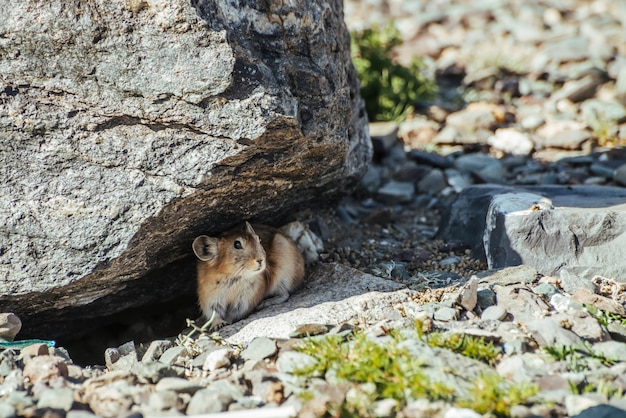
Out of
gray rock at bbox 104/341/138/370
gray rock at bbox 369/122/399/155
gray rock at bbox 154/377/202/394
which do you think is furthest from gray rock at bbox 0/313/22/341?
gray rock at bbox 369/122/399/155

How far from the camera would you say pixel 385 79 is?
11.1 metres

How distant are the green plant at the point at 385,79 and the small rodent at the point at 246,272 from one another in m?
4.63

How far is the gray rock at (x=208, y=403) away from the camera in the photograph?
15.3 feet

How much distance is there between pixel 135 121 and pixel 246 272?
191 cm

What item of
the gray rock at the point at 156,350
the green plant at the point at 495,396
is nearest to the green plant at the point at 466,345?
the green plant at the point at 495,396

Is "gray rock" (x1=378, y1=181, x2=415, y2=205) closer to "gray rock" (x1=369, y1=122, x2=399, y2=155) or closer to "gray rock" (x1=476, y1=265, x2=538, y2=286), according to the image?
"gray rock" (x1=369, y1=122, x2=399, y2=155)

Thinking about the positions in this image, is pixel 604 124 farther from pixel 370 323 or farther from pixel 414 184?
pixel 370 323

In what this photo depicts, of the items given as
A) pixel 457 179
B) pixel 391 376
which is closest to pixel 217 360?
pixel 391 376

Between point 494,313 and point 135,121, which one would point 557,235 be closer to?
point 494,313

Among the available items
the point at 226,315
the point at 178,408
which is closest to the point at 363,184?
the point at 226,315

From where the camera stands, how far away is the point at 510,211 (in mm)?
6684

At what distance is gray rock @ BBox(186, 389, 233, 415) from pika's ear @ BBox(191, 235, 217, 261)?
5.84 feet

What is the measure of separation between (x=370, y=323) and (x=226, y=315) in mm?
1644

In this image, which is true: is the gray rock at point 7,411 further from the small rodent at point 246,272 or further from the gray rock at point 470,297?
the gray rock at point 470,297
